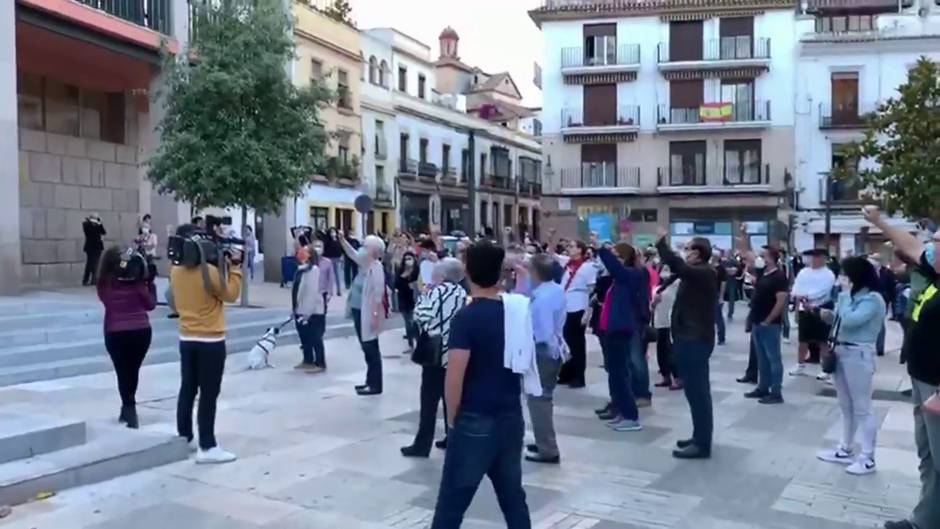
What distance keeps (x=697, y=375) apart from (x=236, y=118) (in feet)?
38.0

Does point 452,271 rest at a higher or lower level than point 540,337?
higher

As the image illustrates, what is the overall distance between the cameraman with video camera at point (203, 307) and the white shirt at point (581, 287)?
474 cm

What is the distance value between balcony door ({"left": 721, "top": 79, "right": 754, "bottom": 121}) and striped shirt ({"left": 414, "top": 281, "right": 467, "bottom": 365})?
35.5 meters

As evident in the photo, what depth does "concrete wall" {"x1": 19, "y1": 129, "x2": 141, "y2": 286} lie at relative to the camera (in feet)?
59.8

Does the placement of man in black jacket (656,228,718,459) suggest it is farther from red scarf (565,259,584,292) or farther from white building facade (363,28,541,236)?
white building facade (363,28,541,236)

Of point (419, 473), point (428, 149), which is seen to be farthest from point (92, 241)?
point (428, 149)

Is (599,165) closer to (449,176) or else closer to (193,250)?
(449,176)

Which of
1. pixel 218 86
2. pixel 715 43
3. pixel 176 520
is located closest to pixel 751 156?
pixel 715 43

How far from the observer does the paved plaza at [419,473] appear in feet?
20.1

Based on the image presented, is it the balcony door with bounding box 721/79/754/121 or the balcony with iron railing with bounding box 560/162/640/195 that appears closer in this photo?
the balcony door with bounding box 721/79/754/121

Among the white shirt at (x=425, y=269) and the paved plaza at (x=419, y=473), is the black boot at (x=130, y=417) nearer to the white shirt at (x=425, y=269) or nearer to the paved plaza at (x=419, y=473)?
the paved plaza at (x=419, y=473)

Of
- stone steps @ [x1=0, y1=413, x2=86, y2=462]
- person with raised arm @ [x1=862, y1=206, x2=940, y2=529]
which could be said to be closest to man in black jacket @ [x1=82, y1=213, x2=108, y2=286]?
stone steps @ [x1=0, y1=413, x2=86, y2=462]

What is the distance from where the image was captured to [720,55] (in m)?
40.3

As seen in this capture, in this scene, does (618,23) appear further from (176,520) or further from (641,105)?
(176,520)
